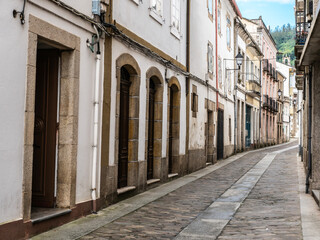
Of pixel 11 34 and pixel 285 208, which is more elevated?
pixel 11 34

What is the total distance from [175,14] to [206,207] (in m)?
6.57

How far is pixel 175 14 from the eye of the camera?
13.9m

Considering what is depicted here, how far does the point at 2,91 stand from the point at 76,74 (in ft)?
6.80

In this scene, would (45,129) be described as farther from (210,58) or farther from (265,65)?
(265,65)

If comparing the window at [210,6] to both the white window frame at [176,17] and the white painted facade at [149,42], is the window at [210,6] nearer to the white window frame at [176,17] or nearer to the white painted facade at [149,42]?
the white painted facade at [149,42]

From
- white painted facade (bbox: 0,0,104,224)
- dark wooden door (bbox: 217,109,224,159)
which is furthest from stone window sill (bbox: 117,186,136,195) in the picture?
dark wooden door (bbox: 217,109,224,159)

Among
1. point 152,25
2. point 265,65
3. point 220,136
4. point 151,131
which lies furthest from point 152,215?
point 265,65

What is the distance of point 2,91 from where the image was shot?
18.9 ft

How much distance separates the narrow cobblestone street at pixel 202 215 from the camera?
22.5ft

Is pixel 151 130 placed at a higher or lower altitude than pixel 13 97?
lower

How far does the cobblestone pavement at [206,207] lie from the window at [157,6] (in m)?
4.47

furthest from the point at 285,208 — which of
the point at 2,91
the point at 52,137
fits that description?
the point at 2,91

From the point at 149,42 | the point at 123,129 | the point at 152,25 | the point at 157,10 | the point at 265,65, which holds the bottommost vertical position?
the point at 123,129

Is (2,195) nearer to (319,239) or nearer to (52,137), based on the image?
(52,137)
